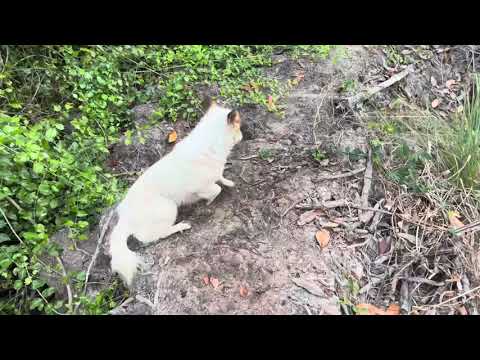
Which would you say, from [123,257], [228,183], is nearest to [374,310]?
[228,183]

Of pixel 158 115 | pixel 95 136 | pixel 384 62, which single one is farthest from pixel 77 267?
pixel 384 62

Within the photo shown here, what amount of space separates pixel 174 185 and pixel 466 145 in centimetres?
150

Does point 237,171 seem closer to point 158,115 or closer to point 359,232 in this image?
point 158,115

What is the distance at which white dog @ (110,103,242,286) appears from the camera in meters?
1.71

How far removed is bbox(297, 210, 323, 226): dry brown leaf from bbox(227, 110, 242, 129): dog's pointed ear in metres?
0.56

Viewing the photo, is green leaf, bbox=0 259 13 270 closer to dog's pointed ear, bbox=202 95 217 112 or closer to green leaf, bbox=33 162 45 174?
green leaf, bbox=33 162 45 174

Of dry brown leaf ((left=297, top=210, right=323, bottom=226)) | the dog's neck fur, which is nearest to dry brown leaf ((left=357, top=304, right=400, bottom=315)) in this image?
dry brown leaf ((left=297, top=210, right=323, bottom=226))

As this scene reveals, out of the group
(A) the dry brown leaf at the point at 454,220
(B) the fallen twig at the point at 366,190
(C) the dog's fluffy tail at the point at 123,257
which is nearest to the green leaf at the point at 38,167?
(C) the dog's fluffy tail at the point at 123,257

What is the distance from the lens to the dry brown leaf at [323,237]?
1.78 m

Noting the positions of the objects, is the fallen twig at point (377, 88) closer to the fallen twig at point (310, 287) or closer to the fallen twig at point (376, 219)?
the fallen twig at point (376, 219)

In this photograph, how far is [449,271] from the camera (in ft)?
5.68

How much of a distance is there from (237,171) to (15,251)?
1072 mm

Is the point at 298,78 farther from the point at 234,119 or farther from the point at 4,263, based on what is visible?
the point at 4,263

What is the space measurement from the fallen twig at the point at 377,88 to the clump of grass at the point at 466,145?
0.39 m
